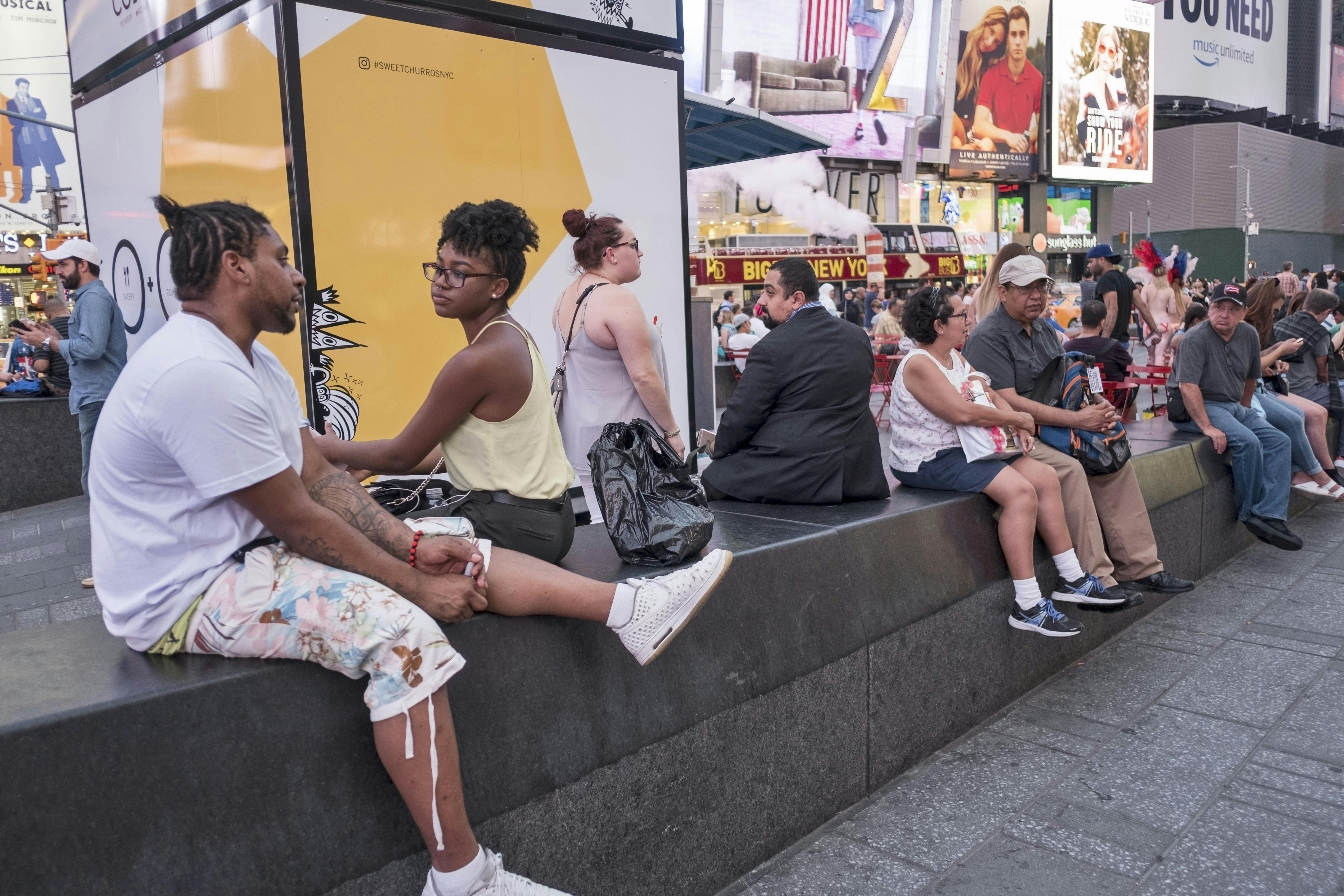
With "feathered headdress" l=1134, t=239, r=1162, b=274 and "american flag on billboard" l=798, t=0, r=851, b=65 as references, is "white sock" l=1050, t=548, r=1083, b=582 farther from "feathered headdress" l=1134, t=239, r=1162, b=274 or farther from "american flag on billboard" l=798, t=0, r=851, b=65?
"american flag on billboard" l=798, t=0, r=851, b=65

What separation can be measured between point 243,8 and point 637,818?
3521mm

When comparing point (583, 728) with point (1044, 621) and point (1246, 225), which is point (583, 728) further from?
point (1246, 225)

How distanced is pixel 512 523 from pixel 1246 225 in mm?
68371

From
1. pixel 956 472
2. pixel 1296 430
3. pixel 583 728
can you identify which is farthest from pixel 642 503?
pixel 1296 430

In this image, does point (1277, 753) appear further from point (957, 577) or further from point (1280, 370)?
point (1280, 370)

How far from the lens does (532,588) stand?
8.33ft

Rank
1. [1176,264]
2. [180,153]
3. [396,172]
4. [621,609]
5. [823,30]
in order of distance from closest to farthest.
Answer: [621,609] < [396,172] < [180,153] < [1176,264] < [823,30]

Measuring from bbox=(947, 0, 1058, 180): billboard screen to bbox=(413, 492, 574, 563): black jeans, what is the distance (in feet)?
151

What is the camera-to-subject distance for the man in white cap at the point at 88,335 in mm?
6133

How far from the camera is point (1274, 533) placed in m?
6.57

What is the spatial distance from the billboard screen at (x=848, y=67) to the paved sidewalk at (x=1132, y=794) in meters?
36.2

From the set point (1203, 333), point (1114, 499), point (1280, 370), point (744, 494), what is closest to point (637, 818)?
point (744, 494)

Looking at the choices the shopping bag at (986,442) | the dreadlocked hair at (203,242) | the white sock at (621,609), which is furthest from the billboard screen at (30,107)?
the white sock at (621,609)

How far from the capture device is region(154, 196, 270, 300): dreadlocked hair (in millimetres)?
2268
